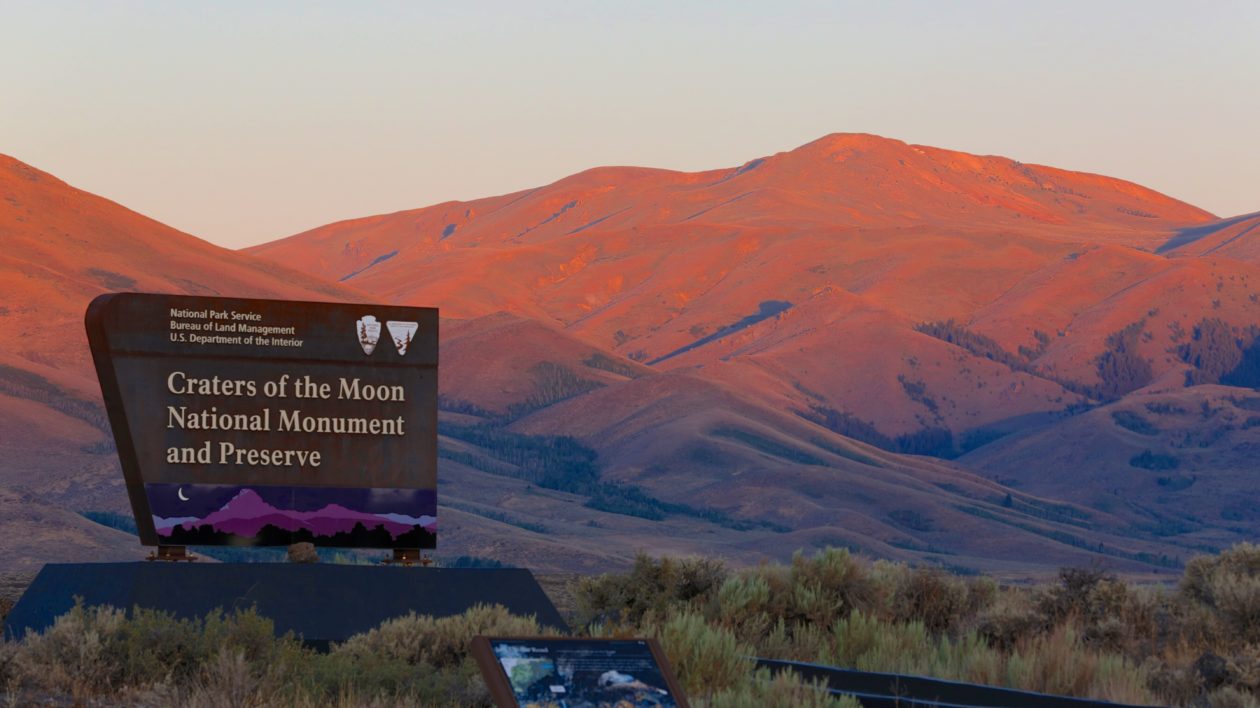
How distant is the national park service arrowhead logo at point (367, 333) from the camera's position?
21906 millimetres

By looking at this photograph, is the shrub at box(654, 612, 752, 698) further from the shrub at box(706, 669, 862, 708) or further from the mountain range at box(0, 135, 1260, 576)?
the mountain range at box(0, 135, 1260, 576)

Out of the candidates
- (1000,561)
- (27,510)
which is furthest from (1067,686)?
(1000,561)

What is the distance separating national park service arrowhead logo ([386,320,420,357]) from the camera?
2206 cm

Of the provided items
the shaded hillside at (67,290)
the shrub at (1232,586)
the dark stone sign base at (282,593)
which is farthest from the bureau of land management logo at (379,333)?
the shaded hillside at (67,290)

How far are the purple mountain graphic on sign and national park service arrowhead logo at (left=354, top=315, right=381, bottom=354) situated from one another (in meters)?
1.88

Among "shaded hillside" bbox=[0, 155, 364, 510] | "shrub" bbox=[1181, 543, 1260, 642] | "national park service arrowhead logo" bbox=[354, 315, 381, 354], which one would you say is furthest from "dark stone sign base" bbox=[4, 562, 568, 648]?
"shaded hillside" bbox=[0, 155, 364, 510]

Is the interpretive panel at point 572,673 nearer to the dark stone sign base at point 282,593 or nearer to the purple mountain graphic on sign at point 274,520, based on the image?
the dark stone sign base at point 282,593

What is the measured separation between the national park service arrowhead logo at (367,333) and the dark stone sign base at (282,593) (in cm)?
271

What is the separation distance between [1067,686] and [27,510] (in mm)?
69043

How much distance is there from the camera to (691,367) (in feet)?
608

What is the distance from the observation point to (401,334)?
2208cm

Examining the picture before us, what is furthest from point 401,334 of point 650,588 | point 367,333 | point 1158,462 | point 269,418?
point 1158,462

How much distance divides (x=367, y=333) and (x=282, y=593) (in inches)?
133

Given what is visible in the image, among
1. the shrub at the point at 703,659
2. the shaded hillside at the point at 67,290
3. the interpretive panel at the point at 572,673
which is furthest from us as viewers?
the shaded hillside at the point at 67,290
